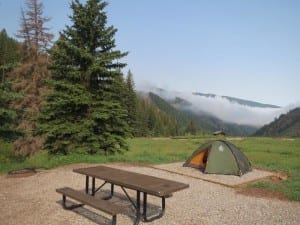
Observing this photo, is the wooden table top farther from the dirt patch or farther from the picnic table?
the dirt patch

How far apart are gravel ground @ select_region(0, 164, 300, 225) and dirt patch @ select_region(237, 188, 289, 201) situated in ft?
1.15

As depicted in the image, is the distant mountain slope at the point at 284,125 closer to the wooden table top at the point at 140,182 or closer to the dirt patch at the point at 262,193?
the dirt patch at the point at 262,193

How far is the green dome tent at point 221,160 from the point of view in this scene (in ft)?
43.6

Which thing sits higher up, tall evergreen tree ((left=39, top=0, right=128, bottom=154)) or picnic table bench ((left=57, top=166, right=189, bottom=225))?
tall evergreen tree ((left=39, top=0, right=128, bottom=154))

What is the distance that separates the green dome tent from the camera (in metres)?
13.3

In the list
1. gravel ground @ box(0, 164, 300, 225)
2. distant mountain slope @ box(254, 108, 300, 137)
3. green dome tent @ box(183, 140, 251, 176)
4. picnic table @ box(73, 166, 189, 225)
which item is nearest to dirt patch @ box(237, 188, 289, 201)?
gravel ground @ box(0, 164, 300, 225)

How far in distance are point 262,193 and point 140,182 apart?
528 cm

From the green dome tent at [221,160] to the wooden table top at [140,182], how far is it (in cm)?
661

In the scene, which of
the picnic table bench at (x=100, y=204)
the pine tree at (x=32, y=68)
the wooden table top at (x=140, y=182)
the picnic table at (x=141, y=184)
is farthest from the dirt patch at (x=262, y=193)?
the pine tree at (x=32, y=68)

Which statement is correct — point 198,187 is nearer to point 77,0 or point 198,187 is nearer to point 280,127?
point 77,0

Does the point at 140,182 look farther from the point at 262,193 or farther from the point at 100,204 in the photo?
the point at 262,193

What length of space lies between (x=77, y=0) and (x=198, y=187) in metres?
12.3

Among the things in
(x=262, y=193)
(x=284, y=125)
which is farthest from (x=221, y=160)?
(x=284, y=125)

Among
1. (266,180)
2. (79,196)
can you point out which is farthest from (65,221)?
(266,180)
